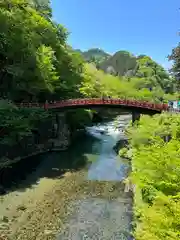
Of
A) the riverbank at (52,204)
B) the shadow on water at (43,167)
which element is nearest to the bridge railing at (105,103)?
the shadow on water at (43,167)

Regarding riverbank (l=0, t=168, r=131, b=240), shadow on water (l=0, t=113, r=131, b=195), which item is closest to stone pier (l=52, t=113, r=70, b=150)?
shadow on water (l=0, t=113, r=131, b=195)

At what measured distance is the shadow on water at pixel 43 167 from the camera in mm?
29611

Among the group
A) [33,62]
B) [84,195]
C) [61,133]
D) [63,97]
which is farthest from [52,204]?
[63,97]

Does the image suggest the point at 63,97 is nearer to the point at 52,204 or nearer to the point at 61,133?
the point at 61,133

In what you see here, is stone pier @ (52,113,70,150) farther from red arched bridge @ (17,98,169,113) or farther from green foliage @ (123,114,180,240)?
green foliage @ (123,114,180,240)

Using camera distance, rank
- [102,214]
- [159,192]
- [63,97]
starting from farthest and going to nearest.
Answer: [63,97] < [102,214] < [159,192]

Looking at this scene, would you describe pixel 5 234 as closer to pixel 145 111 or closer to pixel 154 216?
pixel 154 216

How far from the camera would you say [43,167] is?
35375 mm

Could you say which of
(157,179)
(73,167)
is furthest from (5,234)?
(73,167)

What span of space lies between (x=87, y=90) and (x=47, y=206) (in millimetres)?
38592

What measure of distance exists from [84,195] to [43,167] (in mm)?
9916

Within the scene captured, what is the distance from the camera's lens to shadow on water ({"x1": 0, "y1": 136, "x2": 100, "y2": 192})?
97.1 feet

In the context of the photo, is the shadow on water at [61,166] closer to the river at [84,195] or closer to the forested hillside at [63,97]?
the river at [84,195]

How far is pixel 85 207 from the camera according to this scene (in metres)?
24.2
